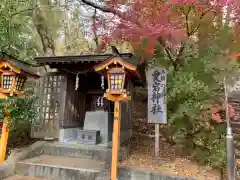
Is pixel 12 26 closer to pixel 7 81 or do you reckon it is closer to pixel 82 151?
pixel 7 81

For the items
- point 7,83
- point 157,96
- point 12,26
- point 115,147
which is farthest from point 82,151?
point 12,26

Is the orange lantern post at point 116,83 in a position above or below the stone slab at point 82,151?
above

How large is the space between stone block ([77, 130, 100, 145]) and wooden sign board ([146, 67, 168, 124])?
9.13ft

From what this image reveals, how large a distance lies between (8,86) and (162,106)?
548cm

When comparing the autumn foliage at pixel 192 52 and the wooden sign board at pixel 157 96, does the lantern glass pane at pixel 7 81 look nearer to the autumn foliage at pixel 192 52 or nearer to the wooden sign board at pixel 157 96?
the autumn foliage at pixel 192 52

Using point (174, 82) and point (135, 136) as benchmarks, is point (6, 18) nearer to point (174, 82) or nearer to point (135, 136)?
point (174, 82)

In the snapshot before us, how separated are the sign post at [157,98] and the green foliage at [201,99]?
23.0 inches

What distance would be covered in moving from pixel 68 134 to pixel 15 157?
239cm

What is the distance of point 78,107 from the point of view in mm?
9914

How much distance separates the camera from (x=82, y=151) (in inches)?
307

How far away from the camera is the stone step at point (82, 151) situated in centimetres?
738

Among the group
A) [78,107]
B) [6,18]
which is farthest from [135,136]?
[6,18]

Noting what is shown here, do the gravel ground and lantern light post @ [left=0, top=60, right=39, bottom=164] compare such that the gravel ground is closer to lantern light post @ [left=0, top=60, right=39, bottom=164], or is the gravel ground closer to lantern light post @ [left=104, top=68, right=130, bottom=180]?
lantern light post @ [left=104, top=68, right=130, bottom=180]

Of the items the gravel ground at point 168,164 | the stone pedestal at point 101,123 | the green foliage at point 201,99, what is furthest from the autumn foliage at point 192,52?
the stone pedestal at point 101,123
